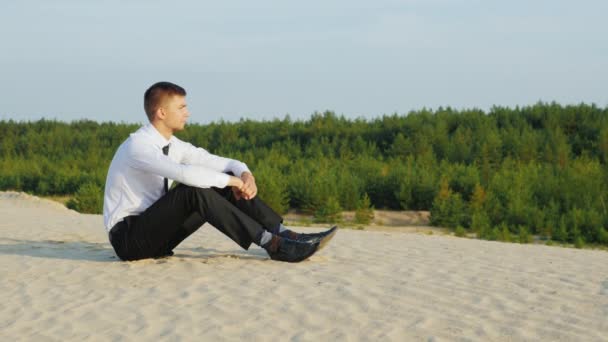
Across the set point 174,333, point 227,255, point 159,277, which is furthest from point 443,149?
point 174,333

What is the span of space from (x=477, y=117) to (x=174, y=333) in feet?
64.0

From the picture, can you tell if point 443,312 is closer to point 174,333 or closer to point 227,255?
point 174,333

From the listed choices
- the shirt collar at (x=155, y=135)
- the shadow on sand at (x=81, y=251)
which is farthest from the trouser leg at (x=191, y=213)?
the shadow on sand at (x=81, y=251)

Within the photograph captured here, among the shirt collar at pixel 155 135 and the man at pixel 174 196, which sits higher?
the shirt collar at pixel 155 135

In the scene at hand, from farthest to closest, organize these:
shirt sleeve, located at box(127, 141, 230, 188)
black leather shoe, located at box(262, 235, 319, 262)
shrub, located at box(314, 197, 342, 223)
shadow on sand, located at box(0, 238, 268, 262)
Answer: shrub, located at box(314, 197, 342, 223), shadow on sand, located at box(0, 238, 268, 262), black leather shoe, located at box(262, 235, 319, 262), shirt sleeve, located at box(127, 141, 230, 188)

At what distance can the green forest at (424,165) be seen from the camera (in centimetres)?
1499

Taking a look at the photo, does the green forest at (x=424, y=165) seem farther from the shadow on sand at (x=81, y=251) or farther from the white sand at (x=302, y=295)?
the shadow on sand at (x=81, y=251)

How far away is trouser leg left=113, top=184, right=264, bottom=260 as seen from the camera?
6707mm

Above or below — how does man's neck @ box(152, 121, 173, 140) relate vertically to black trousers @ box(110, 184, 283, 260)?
above

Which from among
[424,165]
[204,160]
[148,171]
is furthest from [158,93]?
[424,165]

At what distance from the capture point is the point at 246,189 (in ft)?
22.3

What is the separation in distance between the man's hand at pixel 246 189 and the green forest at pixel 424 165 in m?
7.05

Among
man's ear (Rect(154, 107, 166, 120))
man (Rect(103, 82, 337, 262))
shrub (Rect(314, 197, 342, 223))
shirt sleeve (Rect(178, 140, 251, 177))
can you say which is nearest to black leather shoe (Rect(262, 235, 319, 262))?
man (Rect(103, 82, 337, 262))

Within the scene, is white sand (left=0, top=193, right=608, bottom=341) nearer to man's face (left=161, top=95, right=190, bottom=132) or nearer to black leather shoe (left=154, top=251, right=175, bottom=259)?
black leather shoe (left=154, top=251, right=175, bottom=259)
